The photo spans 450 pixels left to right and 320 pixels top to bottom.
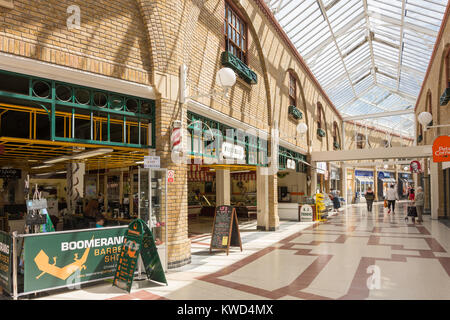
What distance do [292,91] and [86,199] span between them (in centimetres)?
1089

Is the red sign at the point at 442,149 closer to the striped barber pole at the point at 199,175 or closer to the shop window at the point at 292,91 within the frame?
→ the shop window at the point at 292,91

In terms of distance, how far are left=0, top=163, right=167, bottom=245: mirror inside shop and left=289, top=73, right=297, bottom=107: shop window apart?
8.58m

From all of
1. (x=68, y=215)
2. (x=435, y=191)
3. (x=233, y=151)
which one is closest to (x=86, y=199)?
(x=68, y=215)

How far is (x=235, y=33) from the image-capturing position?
36.5ft

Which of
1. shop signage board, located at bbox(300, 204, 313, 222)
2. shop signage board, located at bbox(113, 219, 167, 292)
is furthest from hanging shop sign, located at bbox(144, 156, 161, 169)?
shop signage board, located at bbox(300, 204, 313, 222)

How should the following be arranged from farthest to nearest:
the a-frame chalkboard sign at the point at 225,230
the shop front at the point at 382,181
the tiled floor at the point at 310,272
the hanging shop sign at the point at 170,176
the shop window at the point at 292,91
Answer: the shop front at the point at 382,181
the shop window at the point at 292,91
the a-frame chalkboard sign at the point at 225,230
the hanging shop sign at the point at 170,176
the tiled floor at the point at 310,272

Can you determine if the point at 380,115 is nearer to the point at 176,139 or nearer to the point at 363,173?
the point at 363,173

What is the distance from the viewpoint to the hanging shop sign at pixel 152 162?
671 cm

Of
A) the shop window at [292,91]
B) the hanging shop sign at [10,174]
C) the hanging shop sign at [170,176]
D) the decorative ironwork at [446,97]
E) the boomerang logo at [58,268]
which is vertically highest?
the shop window at [292,91]

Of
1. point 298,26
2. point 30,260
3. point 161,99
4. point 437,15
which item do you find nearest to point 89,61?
point 161,99

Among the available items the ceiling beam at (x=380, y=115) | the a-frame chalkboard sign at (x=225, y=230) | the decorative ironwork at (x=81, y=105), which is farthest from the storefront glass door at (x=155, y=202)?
the ceiling beam at (x=380, y=115)

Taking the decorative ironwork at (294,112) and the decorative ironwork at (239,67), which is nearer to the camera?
the decorative ironwork at (239,67)

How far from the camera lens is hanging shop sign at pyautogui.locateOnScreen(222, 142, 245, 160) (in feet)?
32.7

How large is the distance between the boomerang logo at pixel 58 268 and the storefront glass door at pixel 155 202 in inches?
53.4
